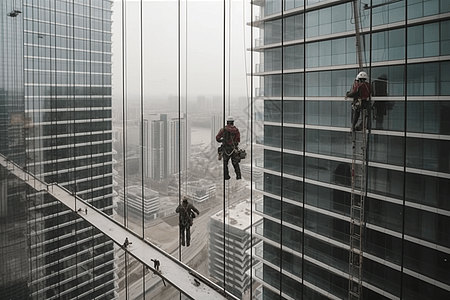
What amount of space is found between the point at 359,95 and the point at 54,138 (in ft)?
18.6

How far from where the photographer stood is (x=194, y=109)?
471cm

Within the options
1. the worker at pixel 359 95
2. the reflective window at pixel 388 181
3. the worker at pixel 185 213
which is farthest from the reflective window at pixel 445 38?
the worker at pixel 185 213

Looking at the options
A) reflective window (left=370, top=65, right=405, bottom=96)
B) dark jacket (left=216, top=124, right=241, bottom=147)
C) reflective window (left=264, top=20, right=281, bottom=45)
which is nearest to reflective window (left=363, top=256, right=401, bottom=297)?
reflective window (left=370, top=65, right=405, bottom=96)

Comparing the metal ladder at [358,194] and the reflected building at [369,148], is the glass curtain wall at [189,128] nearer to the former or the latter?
the reflected building at [369,148]

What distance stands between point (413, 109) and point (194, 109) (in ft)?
8.58

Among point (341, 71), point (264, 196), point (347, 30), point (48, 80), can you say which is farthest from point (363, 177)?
point (48, 80)

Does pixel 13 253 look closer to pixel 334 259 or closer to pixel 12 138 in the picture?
pixel 12 138

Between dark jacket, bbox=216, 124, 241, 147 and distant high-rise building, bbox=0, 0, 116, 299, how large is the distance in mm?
3411

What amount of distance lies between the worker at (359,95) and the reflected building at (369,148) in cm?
20

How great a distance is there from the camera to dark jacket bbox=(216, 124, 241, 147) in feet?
11.0

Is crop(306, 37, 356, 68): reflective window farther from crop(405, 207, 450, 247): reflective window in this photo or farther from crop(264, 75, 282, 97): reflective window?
crop(405, 207, 450, 247): reflective window

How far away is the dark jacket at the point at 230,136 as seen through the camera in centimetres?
335

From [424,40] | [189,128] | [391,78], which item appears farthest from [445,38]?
[189,128]

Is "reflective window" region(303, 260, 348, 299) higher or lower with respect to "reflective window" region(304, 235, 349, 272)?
lower
